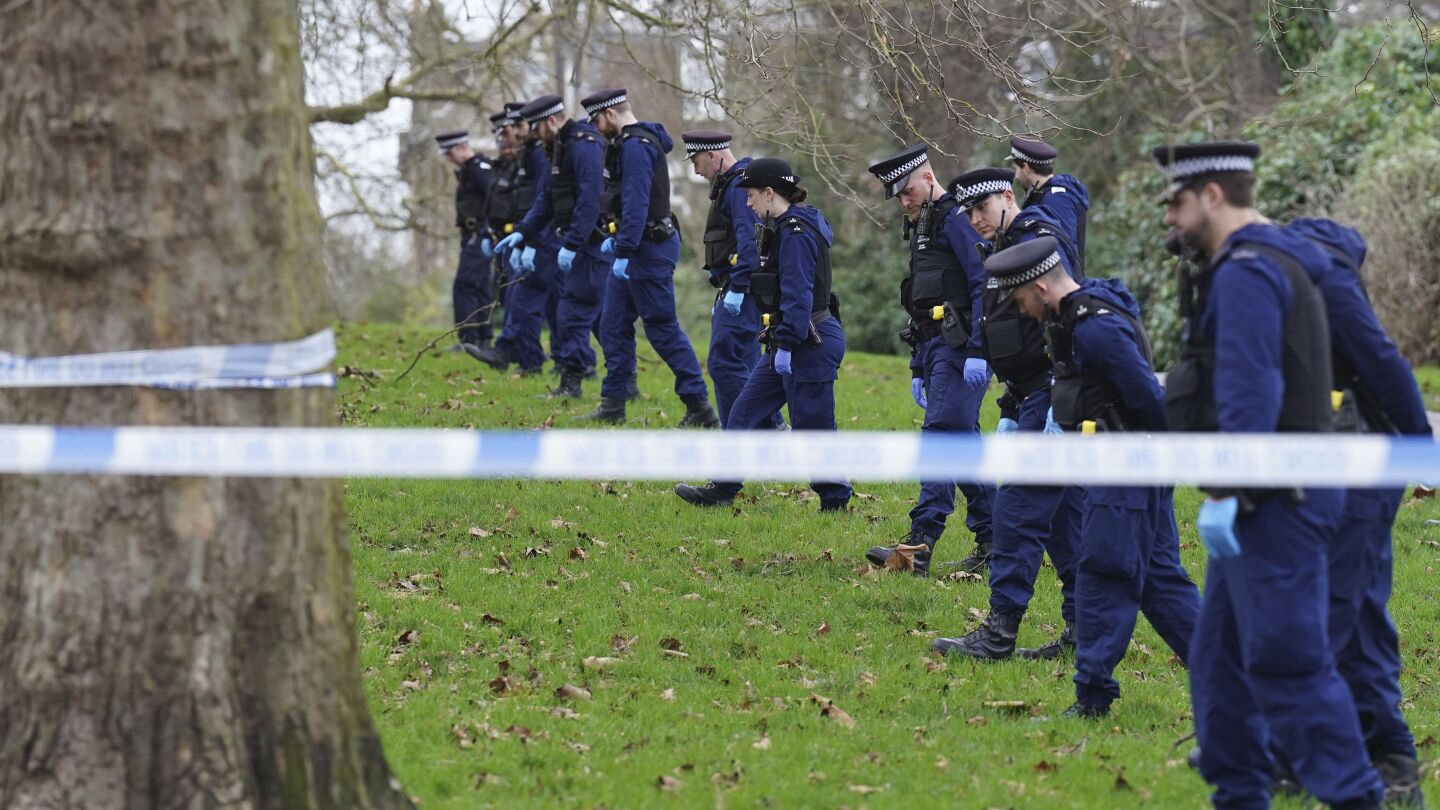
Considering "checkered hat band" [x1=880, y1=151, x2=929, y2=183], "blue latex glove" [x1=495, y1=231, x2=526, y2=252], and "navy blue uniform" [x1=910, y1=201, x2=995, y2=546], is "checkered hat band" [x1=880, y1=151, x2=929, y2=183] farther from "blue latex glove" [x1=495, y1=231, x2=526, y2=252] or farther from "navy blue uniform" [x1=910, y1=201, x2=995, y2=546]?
"blue latex glove" [x1=495, y1=231, x2=526, y2=252]

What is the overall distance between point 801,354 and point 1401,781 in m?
4.93

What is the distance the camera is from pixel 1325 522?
4285 mm

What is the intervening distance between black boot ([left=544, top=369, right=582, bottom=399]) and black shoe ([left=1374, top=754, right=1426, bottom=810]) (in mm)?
8539

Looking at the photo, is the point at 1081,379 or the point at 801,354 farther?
the point at 801,354

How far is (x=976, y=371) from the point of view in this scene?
8.01 m

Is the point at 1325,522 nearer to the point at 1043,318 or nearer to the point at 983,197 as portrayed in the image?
the point at 1043,318

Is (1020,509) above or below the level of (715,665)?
above

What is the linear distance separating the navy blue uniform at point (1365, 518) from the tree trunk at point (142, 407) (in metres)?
3.05

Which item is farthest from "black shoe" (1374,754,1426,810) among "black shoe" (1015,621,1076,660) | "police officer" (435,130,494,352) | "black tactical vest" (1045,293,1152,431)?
"police officer" (435,130,494,352)

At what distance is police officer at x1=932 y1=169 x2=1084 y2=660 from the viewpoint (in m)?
6.98

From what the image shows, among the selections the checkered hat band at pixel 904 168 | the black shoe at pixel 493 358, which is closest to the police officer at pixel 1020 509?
the checkered hat band at pixel 904 168

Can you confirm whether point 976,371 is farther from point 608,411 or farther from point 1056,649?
point 608,411

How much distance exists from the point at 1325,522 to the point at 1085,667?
6.51 feet

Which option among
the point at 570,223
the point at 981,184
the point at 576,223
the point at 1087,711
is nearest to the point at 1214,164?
the point at 1087,711
